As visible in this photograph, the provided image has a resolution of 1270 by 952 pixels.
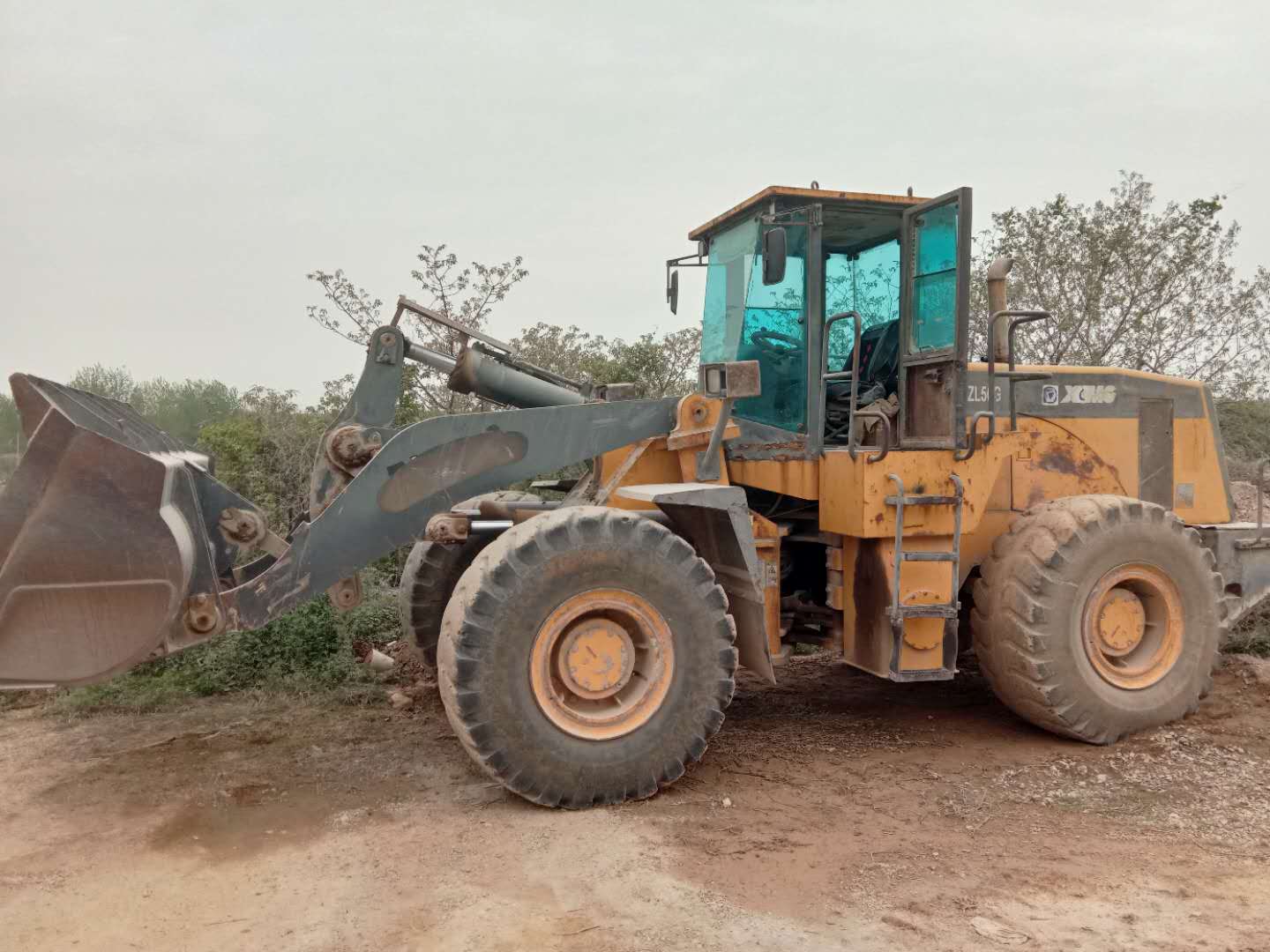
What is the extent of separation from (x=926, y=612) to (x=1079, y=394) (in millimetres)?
1838

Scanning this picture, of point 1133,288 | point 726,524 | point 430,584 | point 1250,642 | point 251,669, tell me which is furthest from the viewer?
point 1133,288

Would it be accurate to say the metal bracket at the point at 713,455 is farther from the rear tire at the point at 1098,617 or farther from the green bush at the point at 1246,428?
the green bush at the point at 1246,428

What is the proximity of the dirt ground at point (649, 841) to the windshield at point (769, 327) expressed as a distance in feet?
6.20

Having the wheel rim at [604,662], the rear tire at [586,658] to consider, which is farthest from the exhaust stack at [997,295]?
the wheel rim at [604,662]

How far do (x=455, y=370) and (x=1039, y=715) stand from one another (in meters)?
3.76

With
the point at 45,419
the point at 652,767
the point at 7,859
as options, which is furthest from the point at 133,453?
the point at 652,767

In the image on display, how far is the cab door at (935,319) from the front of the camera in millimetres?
6043

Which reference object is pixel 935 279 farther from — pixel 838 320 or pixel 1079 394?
pixel 1079 394

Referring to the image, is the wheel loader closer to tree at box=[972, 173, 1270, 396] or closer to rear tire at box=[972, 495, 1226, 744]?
rear tire at box=[972, 495, 1226, 744]

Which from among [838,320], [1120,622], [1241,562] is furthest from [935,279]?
[1241,562]

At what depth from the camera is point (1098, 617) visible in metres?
6.05

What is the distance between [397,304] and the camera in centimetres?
627

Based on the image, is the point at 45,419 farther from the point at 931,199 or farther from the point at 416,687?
the point at 931,199

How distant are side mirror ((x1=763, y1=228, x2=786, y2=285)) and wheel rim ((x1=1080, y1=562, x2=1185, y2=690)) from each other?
2.44m
